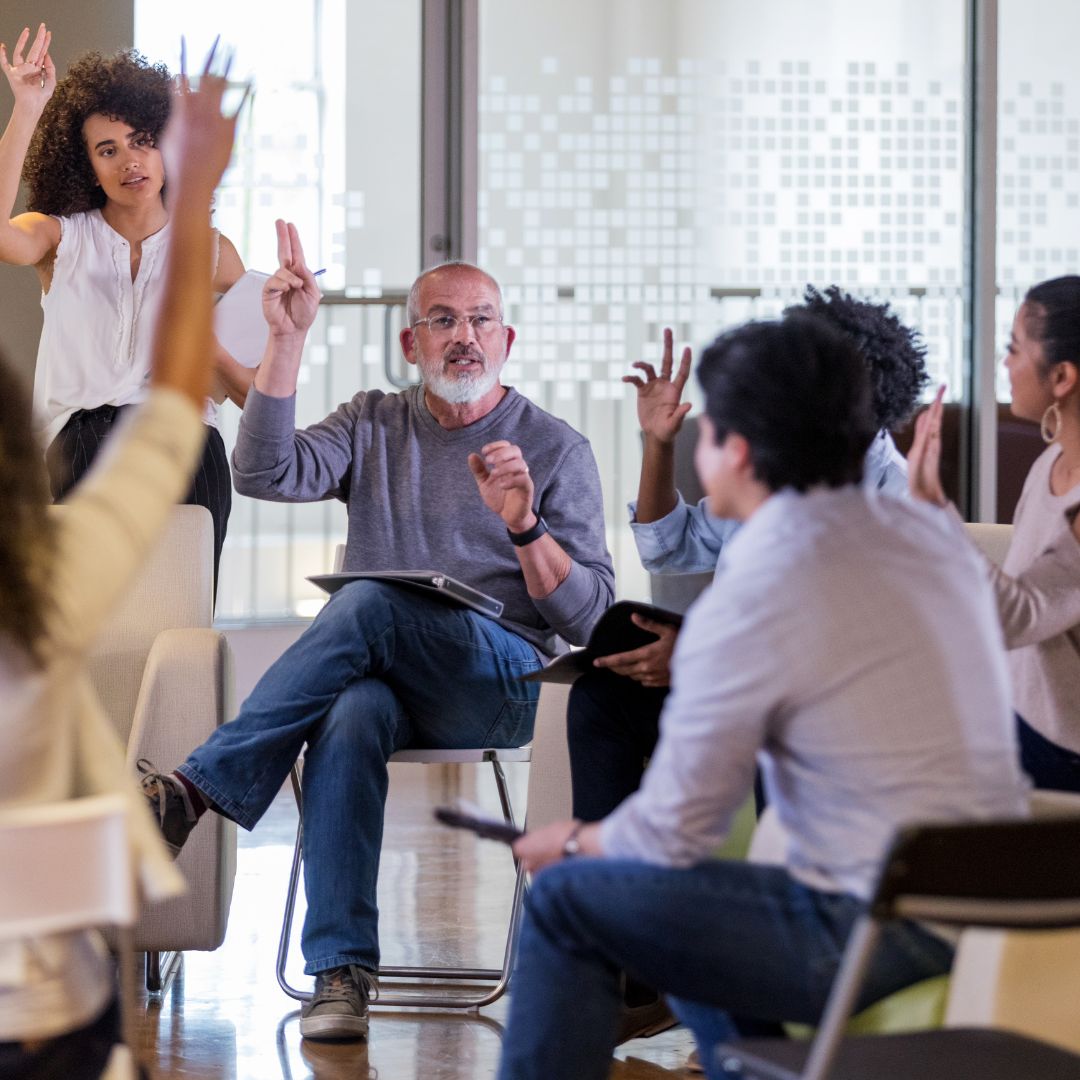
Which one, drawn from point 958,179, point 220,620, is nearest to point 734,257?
point 958,179

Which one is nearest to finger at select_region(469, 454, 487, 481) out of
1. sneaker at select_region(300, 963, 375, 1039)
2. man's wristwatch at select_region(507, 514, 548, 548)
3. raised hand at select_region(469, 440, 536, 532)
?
raised hand at select_region(469, 440, 536, 532)

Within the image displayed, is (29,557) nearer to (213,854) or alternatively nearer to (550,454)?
(213,854)

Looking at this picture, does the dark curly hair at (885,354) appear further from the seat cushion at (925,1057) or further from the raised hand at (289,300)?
the seat cushion at (925,1057)

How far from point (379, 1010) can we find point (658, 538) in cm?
94

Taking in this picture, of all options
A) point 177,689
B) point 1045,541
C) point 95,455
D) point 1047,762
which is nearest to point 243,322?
point 95,455

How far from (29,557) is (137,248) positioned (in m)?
2.39

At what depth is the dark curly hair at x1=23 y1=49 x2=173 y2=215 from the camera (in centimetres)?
340

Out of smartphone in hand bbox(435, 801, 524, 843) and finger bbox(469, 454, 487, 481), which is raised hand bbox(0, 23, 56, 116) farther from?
smartphone in hand bbox(435, 801, 524, 843)

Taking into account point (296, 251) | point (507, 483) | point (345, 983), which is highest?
point (296, 251)

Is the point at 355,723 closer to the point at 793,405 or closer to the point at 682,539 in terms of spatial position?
the point at 682,539

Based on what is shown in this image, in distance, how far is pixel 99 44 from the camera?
16.1 feet

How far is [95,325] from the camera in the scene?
3.32m

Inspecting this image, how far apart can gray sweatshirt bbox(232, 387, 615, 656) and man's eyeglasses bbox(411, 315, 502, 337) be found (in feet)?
0.44

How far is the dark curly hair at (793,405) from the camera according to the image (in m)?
1.57
